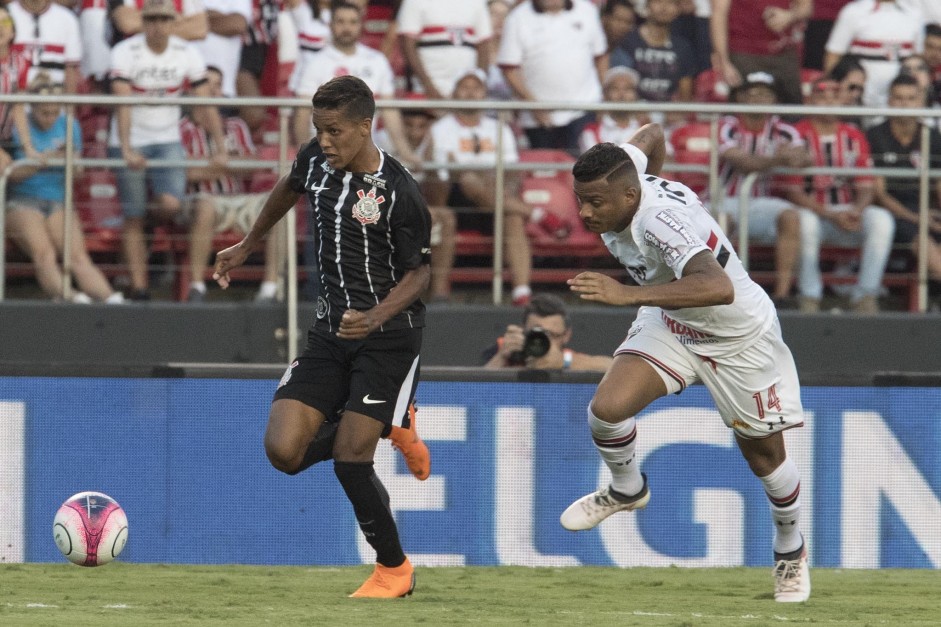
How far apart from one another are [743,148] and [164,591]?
553cm

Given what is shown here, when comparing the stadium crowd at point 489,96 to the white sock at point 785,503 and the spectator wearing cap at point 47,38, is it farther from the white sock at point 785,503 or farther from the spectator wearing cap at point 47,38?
the white sock at point 785,503

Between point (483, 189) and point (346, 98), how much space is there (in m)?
4.01

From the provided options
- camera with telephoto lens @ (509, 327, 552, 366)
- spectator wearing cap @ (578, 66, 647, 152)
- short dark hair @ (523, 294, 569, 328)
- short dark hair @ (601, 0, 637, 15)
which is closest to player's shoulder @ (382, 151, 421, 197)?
camera with telephoto lens @ (509, 327, 552, 366)

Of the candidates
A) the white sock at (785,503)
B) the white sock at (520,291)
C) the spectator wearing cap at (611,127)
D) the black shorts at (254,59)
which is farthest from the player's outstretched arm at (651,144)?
the black shorts at (254,59)

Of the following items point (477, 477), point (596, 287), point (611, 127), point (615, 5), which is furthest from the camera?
point (615, 5)

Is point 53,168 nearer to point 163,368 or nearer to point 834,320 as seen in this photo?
point 163,368

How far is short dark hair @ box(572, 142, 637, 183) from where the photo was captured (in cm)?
659

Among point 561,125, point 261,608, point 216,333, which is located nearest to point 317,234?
point 261,608

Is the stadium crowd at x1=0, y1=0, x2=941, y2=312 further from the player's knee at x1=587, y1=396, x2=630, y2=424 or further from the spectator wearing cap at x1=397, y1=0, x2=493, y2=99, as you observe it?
the player's knee at x1=587, y1=396, x2=630, y2=424

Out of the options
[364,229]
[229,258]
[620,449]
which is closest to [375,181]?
[364,229]

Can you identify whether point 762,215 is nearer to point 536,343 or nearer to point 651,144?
point 536,343

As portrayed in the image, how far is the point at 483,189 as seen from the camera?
35.0 feet

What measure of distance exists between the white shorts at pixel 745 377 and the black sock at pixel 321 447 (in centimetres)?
148

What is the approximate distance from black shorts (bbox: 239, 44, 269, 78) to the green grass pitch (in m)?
4.59
